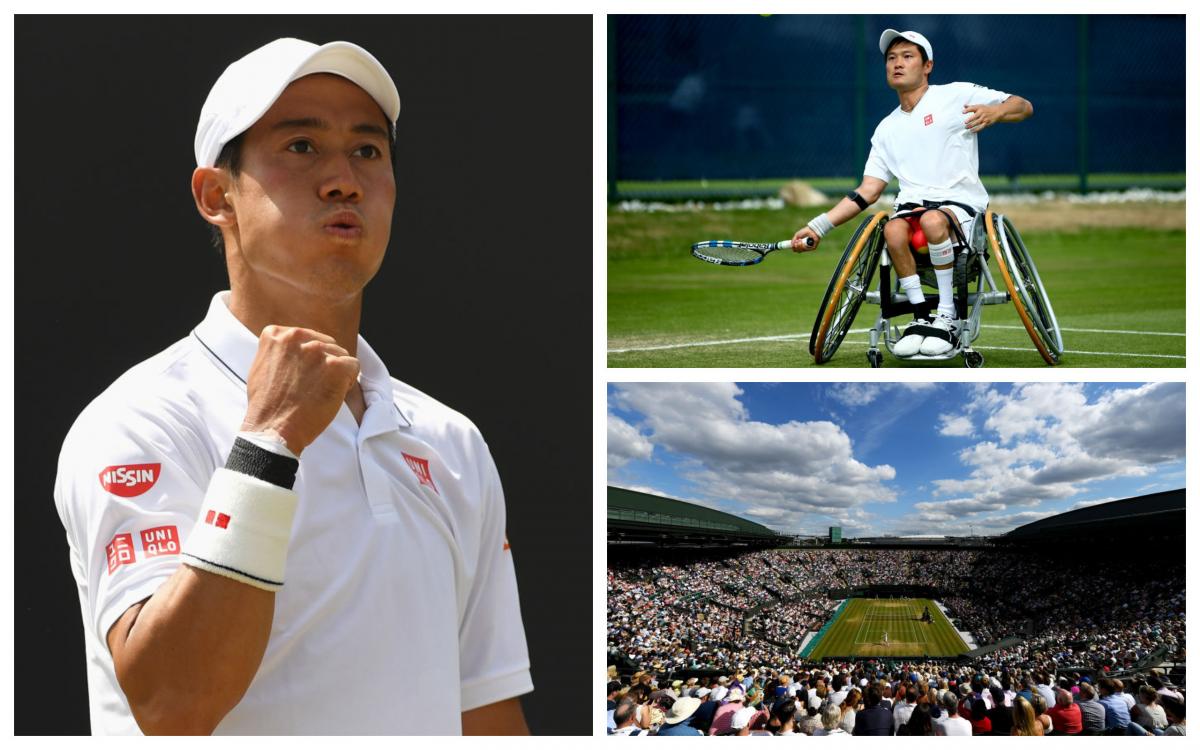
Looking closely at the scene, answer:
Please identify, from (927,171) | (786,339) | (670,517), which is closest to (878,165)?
(927,171)

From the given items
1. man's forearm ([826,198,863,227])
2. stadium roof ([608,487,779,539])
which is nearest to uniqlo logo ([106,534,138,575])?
stadium roof ([608,487,779,539])

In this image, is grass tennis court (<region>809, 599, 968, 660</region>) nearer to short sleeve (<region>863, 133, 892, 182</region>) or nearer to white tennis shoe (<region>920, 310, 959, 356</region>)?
white tennis shoe (<region>920, 310, 959, 356</region>)

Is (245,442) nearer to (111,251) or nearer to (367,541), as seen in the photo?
(367,541)

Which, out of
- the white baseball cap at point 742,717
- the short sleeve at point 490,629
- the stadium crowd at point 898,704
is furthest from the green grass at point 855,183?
the short sleeve at point 490,629

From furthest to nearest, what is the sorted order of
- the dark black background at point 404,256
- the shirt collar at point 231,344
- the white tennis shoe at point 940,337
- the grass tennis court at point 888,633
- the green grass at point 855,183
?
the green grass at point 855,183, the white tennis shoe at point 940,337, the grass tennis court at point 888,633, the dark black background at point 404,256, the shirt collar at point 231,344

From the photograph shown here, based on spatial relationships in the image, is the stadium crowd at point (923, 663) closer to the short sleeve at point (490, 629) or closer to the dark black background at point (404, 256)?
the dark black background at point (404, 256)

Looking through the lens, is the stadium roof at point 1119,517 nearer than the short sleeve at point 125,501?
No

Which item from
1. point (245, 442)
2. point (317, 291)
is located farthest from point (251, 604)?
point (317, 291)
